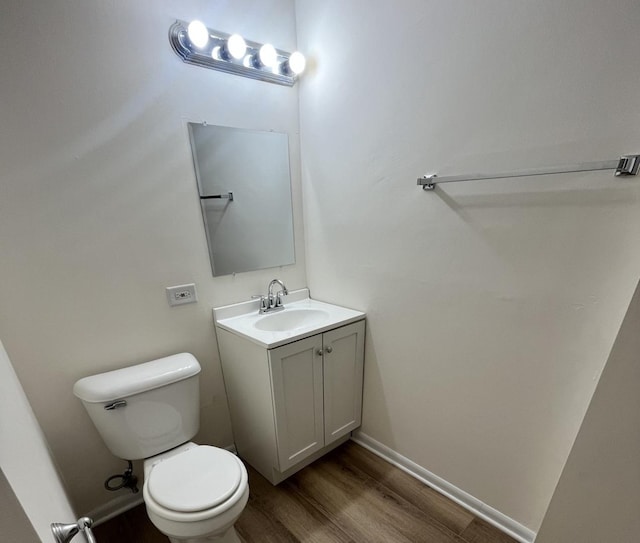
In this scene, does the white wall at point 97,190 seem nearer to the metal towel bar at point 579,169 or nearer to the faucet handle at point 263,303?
the faucet handle at point 263,303

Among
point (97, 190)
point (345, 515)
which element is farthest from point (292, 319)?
point (97, 190)

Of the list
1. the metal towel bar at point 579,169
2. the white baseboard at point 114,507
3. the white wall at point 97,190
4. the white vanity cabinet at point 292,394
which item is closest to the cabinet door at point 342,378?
the white vanity cabinet at point 292,394

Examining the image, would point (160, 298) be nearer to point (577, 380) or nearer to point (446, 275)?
point (446, 275)

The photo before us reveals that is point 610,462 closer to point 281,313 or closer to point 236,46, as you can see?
point 281,313

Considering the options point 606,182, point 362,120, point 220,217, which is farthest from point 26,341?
point 606,182

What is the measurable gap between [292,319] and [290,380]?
433mm

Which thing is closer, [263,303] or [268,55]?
[268,55]

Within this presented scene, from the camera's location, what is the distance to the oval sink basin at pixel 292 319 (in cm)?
168

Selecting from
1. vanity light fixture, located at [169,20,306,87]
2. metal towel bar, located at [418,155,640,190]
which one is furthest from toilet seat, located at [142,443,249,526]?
vanity light fixture, located at [169,20,306,87]

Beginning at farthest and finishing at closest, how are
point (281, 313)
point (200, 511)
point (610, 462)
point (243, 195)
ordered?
point (281, 313), point (243, 195), point (200, 511), point (610, 462)

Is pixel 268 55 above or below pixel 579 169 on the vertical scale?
above

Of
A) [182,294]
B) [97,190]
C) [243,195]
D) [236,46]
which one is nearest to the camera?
[97,190]

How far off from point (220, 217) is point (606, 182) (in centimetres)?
155

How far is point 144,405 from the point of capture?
4.02ft
